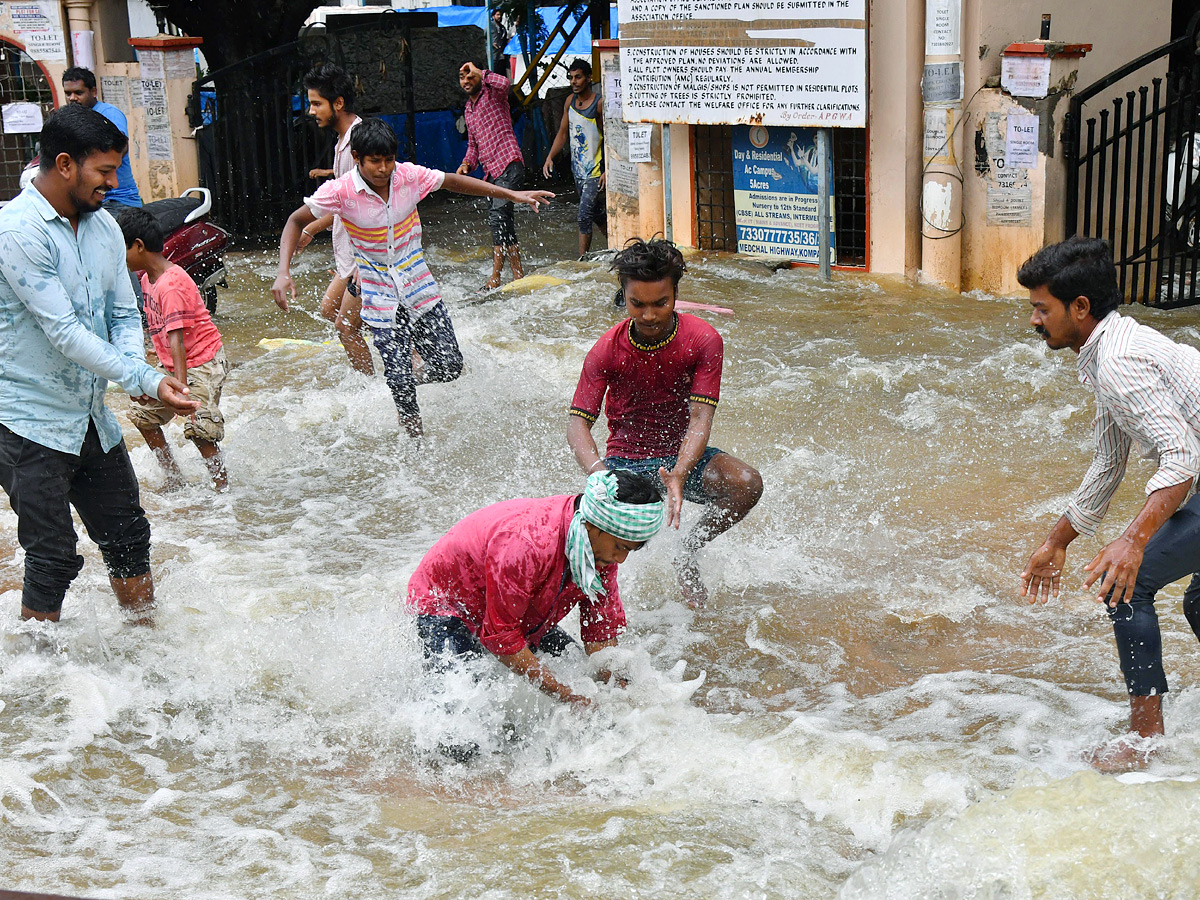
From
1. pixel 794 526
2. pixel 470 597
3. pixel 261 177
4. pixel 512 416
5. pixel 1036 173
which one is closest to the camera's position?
pixel 470 597

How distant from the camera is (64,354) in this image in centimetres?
438

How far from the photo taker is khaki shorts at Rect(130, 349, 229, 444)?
22.0 ft

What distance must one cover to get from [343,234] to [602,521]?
174 inches

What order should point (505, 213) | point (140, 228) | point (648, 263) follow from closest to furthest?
1. point (648, 263)
2. point (140, 228)
3. point (505, 213)

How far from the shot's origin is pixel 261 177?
1436 cm

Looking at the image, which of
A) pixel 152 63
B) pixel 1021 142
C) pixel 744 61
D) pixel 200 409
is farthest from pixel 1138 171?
pixel 152 63

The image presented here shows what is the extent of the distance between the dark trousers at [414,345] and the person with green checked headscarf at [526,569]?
3.28 metres

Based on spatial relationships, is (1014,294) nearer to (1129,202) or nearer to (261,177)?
(1129,202)

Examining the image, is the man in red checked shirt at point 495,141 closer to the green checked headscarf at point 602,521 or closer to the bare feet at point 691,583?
the bare feet at point 691,583

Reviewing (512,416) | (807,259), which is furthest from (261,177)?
(512,416)

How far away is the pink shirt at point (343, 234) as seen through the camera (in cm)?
759

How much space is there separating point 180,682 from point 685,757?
197cm

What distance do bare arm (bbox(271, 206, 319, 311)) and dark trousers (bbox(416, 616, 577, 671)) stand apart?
132 inches

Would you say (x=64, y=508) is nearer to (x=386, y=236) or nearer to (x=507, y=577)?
(x=507, y=577)
